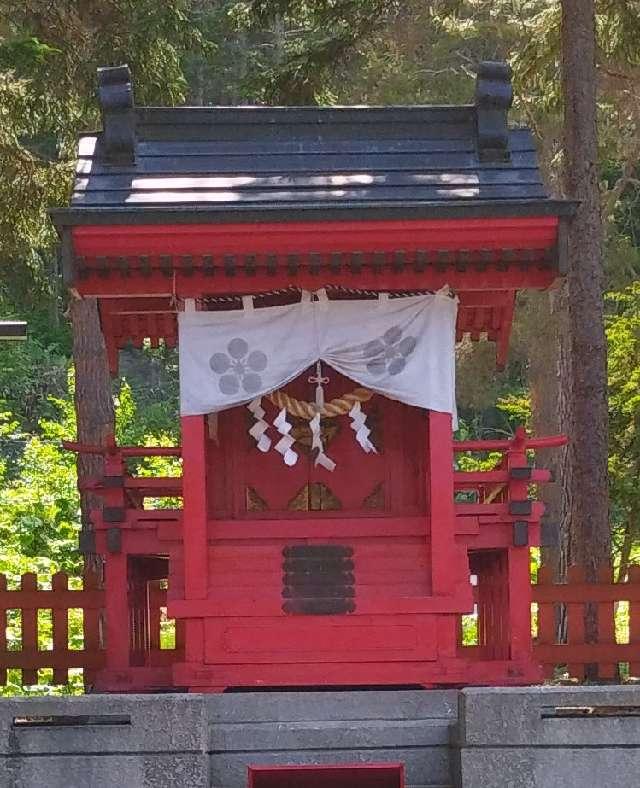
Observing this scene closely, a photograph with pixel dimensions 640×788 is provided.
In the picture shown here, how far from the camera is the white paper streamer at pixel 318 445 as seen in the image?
9016 millimetres

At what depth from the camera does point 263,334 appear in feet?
28.7

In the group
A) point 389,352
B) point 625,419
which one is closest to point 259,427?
point 389,352

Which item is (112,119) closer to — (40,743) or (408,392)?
(408,392)

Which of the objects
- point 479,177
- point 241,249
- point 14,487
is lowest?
point 14,487

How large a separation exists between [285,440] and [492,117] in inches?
110

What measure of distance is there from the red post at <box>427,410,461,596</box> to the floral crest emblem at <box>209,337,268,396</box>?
4.26 ft

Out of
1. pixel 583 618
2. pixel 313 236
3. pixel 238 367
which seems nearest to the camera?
pixel 313 236

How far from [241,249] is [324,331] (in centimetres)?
90

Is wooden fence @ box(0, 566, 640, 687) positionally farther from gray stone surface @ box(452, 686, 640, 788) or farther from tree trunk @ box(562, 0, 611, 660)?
gray stone surface @ box(452, 686, 640, 788)

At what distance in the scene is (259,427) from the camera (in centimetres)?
919

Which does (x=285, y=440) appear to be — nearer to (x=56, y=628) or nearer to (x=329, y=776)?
(x=329, y=776)

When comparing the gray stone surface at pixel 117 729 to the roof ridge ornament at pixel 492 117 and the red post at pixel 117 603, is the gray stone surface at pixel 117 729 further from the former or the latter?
the roof ridge ornament at pixel 492 117

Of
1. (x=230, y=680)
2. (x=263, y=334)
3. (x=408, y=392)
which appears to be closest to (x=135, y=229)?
(x=263, y=334)

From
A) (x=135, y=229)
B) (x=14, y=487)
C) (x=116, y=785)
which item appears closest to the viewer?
(x=116, y=785)
